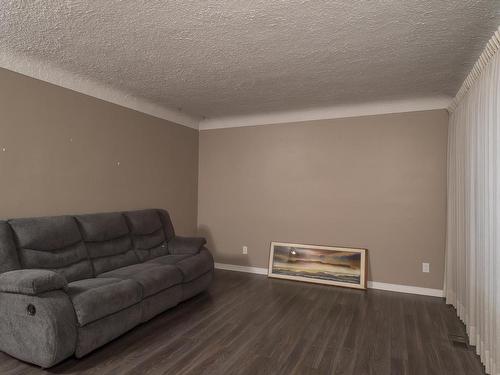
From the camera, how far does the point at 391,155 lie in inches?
168

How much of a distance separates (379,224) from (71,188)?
377 centimetres

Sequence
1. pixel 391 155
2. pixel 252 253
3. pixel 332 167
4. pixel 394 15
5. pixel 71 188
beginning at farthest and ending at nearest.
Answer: pixel 252 253, pixel 332 167, pixel 391 155, pixel 71 188, pixel 394 15

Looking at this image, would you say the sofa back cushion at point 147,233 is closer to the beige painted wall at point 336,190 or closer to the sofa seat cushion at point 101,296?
the sofa seat cushion at point 101,296

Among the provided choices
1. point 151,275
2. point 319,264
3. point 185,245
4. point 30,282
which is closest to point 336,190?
point 319,264

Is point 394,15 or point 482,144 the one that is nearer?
point 394,15

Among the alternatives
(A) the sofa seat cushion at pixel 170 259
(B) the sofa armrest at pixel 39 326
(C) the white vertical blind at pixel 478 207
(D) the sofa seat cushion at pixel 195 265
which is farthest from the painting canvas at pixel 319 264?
(B) the sofa armrest at pixel 39 326

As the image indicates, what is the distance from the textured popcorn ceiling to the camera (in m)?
2.13

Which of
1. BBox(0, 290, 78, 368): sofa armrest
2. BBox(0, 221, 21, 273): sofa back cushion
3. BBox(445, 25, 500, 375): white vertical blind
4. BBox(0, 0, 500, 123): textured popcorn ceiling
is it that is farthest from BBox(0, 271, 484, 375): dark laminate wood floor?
BBox(0, 0, 500, 123): textured popcorn ceiling

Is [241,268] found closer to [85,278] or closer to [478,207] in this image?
[85,278]

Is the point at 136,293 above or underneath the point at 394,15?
underneath

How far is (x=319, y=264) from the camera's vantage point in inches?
179

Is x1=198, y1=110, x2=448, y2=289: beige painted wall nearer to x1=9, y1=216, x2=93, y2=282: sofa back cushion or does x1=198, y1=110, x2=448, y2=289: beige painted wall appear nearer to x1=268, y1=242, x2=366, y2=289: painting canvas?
x1=268, y1=242, x2=366, y2=289: painting canvas

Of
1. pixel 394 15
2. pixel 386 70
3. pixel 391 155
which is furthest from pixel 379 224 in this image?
pixel 394 15

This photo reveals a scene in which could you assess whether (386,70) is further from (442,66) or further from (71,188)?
(71,188)
